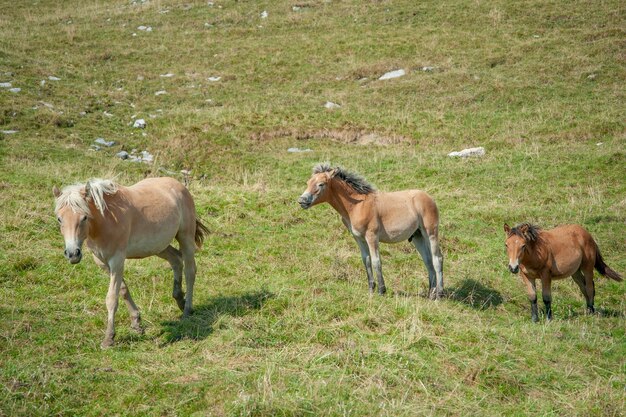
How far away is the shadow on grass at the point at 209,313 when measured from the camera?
914cm

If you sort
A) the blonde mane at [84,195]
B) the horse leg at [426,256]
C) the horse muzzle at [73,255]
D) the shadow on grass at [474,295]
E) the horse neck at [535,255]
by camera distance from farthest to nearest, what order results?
1. the horse leg at [426,256]
2. the shadow on grass at [474,295]
3. the horse neck at [535,255]
4. the blonde mane at [84,195]
5. the horse muzzle at [73,255]

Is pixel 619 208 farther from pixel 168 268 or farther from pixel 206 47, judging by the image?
pixel 206 47

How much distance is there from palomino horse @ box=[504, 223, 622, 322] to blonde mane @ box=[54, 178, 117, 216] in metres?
6.37

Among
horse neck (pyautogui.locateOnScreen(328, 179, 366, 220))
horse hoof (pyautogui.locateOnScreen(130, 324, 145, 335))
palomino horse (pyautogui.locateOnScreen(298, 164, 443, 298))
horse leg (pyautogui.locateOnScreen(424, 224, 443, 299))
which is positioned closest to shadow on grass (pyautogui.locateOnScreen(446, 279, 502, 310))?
horse leg (pyautogui.locateOnScreen(424, 224, 443, 299))

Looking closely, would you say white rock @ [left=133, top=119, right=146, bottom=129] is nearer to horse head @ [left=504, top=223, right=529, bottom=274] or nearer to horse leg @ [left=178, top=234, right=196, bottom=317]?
horse leg @ [left=178, top=234, right=196, bottom=317]

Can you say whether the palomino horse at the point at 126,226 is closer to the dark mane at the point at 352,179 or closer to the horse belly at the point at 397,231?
the dark mane at the point at 352,179

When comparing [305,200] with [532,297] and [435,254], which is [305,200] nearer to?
[435,254]

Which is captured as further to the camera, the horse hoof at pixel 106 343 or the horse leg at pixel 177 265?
the horse leg at pixel 177 265

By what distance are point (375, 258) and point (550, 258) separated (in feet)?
9.80

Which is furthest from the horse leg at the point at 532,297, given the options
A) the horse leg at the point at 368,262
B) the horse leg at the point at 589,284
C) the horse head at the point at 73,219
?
the horse head at the point at 73,219

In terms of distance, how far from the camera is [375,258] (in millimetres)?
11133

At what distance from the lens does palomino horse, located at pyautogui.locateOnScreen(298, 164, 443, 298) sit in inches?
444

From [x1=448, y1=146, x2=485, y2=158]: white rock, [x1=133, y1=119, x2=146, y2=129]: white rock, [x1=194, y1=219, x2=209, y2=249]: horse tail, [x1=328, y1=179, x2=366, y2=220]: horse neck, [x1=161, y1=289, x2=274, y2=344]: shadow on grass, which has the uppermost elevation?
[x1=328, y1=179, x2=366, y2=220]: horse neck

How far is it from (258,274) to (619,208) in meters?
8.93
